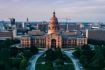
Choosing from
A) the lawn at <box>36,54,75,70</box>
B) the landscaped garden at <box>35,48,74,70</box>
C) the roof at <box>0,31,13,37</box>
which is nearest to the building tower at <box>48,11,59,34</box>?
the roof at <box>0,31,13,37</box>

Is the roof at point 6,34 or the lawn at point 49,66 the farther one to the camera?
the roof at point 6,34

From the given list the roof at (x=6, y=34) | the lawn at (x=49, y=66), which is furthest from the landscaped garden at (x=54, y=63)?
the roof at (x=6, y=34)

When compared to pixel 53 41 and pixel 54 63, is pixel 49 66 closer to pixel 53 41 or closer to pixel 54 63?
pixel 54 63

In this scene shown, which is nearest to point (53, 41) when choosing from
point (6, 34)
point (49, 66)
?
point (6, 34)

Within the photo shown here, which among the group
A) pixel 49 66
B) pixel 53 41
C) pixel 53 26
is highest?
pixel 53 26

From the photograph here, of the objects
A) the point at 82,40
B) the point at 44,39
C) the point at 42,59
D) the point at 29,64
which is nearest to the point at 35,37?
the point at 44,39

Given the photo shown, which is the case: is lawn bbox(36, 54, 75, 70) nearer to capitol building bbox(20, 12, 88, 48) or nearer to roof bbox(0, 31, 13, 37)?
capitol building bbox(20, 12, 88, 48)

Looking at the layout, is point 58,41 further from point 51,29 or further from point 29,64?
point 29,64

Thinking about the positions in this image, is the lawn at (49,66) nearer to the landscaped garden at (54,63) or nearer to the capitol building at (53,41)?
the landscaped garden at (54,63)

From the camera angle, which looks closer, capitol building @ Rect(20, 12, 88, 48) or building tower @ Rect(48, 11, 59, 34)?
capitol building @ Rect(20, 12, 88, 48)

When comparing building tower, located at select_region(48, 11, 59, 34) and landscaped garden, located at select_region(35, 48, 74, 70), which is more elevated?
building tower, located at select_region(48, 11, 59, 34)

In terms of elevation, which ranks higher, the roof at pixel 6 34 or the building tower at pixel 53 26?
the building tower at pixel 53 26
